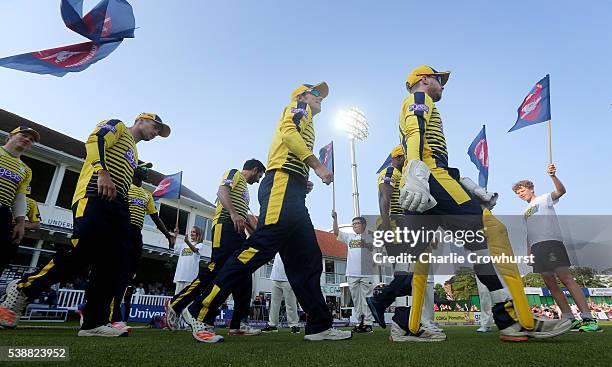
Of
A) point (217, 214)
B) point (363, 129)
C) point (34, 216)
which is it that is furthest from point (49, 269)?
point (363, 129)

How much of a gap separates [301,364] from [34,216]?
7.59 metres

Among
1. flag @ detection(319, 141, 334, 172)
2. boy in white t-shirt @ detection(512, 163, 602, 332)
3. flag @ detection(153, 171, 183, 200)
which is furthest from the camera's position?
flag @ detection(153, 171, 183, 200)

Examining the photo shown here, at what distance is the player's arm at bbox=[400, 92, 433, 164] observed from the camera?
301 centimetres

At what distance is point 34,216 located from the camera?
717 centimetres

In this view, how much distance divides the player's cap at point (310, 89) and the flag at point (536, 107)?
4.77 metres

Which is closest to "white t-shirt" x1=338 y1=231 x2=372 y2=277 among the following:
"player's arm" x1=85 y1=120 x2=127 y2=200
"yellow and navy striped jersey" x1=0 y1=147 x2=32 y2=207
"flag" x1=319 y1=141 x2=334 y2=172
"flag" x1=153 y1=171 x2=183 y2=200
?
"flag" x1=319 y1=141 x2=334 y2=172

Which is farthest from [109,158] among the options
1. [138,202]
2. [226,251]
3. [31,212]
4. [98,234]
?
[31,212]

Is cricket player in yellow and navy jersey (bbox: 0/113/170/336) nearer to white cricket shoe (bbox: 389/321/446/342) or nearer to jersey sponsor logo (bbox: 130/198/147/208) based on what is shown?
jersey sponsor logo (bbox: 130/198/147/208)

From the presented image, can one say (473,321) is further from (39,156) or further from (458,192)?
(39,156)

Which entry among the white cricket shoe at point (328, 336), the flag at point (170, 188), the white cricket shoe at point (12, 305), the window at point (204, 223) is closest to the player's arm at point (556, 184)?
the white cricket shoe at point (328, 336)

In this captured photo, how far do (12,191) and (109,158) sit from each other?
6.60ft

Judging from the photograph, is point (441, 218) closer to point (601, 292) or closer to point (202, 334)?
point (202, 334)

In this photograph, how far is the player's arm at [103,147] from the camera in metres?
3.19

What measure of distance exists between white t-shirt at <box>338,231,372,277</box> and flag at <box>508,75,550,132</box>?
12.5 ft
